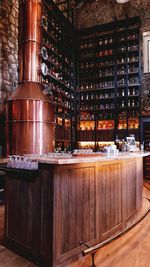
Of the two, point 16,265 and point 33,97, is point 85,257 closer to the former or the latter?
point 16,265

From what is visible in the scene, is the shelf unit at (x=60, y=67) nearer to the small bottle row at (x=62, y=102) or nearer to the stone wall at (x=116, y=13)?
the small bottle row at (x=62, y=102)

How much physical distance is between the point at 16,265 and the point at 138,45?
729 cm

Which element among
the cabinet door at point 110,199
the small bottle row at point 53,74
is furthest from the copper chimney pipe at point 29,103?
the cabinet door at point 110,199

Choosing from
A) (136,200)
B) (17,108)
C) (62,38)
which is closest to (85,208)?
(136,200)

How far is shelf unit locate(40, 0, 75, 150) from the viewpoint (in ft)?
20.8

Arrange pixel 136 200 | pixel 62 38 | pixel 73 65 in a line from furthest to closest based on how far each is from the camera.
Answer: pixel 73 65 < pixel 62 38 < pixel 136 200

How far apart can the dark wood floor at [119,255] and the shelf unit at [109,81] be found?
4946 millimetres

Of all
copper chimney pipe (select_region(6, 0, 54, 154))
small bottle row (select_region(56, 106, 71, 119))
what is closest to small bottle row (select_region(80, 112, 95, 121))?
small bottle row (select_region(56, 106, 71, 119))

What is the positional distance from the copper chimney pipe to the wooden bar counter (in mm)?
2270

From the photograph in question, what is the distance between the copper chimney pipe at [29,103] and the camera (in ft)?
15.8

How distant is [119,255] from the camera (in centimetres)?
237

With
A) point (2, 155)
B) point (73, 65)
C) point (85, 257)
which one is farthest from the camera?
point (73, 65)

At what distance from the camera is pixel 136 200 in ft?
11.6

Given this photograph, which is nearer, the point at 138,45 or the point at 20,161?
the point at 20,161
